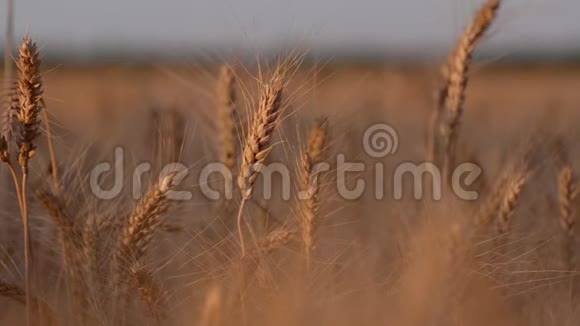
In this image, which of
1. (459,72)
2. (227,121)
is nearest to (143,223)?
(227,121)

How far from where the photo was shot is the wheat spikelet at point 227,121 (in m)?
2.03

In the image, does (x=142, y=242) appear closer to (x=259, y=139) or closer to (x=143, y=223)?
(x=143, y=223)

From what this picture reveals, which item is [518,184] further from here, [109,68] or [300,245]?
[109,68]

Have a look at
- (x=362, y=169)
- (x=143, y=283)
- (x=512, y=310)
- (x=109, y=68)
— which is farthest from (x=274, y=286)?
(x=109, y=68)

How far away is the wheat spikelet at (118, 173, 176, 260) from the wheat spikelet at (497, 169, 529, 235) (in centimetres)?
78

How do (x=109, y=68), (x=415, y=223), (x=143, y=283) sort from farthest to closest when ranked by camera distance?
(x=109, y=68) → (x=415, y=223) → (x=143, y=283)

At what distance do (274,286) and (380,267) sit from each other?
1.49ft

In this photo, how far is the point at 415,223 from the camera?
2.12 metres

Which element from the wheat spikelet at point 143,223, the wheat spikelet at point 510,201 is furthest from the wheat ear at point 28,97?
the wheat spikelet at point 510,201

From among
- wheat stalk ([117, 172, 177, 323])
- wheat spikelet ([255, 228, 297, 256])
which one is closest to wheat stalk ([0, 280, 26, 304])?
wheat stalk ([117, 172, 177, 323])

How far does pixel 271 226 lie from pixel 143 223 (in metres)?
0.36

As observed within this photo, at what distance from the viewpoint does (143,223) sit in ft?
5.04

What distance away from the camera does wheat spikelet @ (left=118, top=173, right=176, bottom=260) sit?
4.94ft

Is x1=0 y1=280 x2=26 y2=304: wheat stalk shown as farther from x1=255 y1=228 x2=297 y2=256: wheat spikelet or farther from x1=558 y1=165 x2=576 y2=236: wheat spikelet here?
x1=558 y1=165 x2=576 y2=236: wheat spikelet
